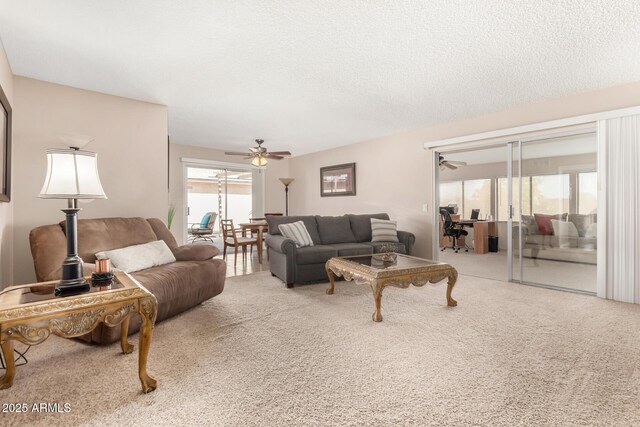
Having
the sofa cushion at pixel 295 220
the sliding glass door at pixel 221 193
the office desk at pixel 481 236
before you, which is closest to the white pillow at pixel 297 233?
the sofa cushion at pixel 295 220

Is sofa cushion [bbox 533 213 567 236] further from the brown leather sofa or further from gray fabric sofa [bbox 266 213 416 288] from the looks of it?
the brown leather sofa

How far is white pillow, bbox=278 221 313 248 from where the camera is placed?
4344 millimetres

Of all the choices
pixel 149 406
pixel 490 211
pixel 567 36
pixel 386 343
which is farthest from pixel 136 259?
pixel 490 211

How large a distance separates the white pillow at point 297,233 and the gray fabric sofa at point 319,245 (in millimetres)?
97

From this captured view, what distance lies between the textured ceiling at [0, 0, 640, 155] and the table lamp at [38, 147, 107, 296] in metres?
1.05

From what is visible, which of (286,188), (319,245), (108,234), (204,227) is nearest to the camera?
(108,234)

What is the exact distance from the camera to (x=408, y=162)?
218 inches

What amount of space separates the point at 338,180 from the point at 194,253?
424 centimetres

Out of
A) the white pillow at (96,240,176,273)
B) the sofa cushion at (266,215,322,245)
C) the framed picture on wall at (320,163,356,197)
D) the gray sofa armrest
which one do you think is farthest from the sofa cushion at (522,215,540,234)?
the white pillow at (96,240,176,273)

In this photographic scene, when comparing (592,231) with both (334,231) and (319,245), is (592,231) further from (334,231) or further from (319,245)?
(319,245)

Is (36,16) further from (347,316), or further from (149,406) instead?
(347,316)

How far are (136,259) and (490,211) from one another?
8611mm

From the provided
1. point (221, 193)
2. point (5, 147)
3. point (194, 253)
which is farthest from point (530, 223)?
point (221, 193)

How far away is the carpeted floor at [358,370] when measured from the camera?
61.1 inches
